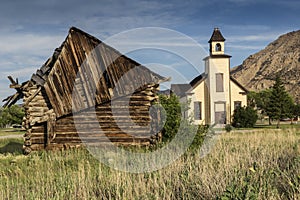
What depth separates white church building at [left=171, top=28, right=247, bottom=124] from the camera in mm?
43062

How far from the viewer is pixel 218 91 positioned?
43.6 meters

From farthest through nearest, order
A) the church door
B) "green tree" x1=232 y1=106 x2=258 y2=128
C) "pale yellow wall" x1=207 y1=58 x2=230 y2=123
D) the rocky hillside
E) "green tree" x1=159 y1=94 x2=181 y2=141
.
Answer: the rocky hillside → the church door → "pale yellow wall" x1=207 y1=58 x2=230 y2=123 → "green tree" x1=232 y1=106 x2=258 y2=128 → "green tree" x1=159 y1=94 x2=181 y2=141

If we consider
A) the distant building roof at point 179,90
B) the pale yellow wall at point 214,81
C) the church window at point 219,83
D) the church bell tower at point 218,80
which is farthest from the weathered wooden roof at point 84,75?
the church window at point 219,83

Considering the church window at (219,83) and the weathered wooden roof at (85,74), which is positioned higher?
the church window at (219,83)

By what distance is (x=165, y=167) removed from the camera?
8531mm

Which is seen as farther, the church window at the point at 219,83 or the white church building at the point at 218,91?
the church window at the point at 219,83

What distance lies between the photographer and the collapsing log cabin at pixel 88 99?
15539mm

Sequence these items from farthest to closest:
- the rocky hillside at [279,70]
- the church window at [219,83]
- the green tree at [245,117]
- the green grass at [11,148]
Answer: the rocky hillside at [279,70], the church window at [219,83], the green tree at [245,117], the green grass at [11,148]

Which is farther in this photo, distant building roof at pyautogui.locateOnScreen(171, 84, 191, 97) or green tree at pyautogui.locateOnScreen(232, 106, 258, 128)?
green tree at pyautogui.locateOnScreen(232, 106, 258, 128)

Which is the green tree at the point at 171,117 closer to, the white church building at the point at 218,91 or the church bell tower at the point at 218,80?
the white church building at the point at 218,91

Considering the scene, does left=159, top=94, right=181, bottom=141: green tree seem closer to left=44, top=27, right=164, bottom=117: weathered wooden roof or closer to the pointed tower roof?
left=44, top=27, right=164, bottom=117: weathered wooden roof

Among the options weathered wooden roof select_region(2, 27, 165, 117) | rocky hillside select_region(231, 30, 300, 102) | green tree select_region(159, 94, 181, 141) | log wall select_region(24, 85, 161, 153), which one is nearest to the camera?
green tree select_region(159, 94, 181, 141)

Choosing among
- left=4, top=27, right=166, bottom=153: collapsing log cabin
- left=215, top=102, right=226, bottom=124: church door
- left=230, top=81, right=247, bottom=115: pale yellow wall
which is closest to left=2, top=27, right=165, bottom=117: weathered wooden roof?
left=4, top=27, right=166, bottom=153: collapsing log cabin

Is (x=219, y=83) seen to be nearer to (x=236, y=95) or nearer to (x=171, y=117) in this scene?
(x=236, y=95)
